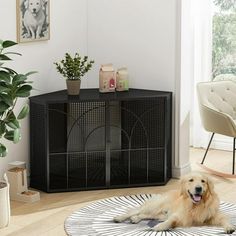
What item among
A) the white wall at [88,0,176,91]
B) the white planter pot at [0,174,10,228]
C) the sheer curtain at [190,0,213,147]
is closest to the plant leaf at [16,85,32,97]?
the white planter pot at [0,174,10,228]

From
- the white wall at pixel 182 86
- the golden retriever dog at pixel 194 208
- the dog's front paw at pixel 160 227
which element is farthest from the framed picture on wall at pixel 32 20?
the dog's front paw at pixel 160 227

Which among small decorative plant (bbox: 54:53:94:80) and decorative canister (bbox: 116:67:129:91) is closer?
small decorative plant (bbox: 54:53:94:80)

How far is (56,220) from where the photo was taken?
165 inches

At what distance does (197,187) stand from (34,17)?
191 cm

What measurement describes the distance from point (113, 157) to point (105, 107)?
45 cm

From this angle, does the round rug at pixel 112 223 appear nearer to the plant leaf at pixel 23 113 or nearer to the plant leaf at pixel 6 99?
the plant leaf at pixel 23 113

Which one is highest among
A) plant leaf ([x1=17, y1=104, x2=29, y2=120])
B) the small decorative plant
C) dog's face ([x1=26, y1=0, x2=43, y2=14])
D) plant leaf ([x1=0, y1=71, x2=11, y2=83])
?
dog's face ([x1=26, y1=0, x2=43, y2=14])

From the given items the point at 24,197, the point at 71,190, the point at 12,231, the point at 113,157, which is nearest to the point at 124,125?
the point at 113,157

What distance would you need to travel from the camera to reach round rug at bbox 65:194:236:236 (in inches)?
152

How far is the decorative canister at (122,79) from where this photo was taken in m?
5.11

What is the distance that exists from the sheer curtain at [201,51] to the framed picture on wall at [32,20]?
1723 millimetres

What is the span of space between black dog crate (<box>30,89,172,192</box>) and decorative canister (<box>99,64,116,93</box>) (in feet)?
0.29

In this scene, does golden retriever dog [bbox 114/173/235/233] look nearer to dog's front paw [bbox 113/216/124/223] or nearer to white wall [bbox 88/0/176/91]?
dog's front paw [bbox 113/216/124/223]

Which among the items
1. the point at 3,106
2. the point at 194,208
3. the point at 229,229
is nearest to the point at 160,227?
the point at 194,208
